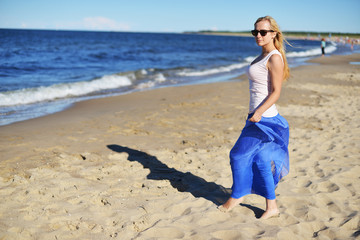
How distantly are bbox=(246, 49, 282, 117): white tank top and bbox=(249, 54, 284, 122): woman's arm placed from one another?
2.1 inches

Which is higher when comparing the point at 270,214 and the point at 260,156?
the point at 260,156

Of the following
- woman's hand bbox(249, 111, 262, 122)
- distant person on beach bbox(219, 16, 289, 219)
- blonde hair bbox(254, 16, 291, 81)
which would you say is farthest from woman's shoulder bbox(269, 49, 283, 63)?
woman's hand bbox(249, 111, 262, 122)

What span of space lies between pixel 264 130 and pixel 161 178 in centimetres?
170

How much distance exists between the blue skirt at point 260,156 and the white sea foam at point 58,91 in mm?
8356

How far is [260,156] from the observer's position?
287 centimetres

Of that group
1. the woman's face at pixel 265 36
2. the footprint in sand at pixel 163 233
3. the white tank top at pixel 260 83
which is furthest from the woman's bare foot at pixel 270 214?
the woman's face at pixel 265 36

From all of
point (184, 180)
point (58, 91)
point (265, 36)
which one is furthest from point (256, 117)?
point (58, 91)

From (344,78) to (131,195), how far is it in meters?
13.3

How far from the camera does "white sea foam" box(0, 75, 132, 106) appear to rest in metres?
9.45

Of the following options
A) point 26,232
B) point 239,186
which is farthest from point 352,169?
point 26,232

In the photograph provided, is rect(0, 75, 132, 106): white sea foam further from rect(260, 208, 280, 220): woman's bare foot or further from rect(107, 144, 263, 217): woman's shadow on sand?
rect(260, 208, 280, 220): woman's bare foot

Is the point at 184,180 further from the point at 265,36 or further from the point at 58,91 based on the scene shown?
the point at 58,91

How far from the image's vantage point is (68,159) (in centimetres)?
446

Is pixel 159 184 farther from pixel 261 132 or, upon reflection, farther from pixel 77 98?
pixel 77 98
